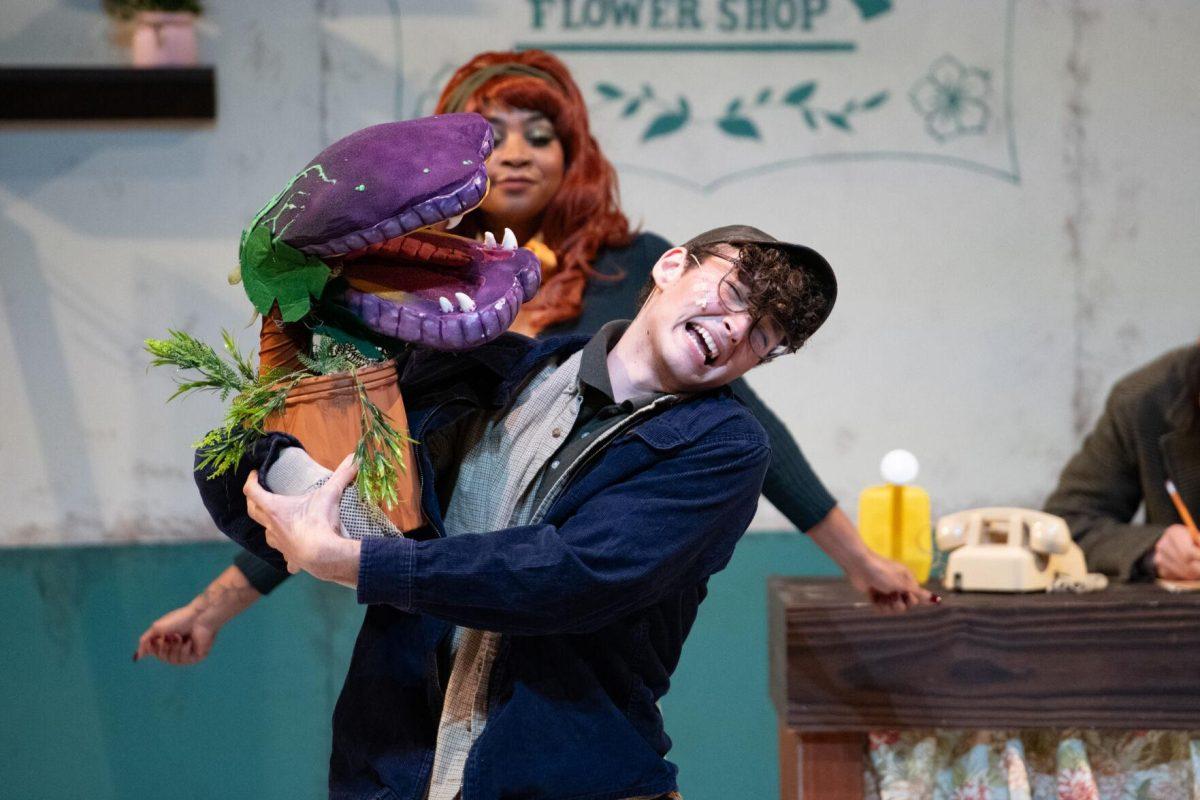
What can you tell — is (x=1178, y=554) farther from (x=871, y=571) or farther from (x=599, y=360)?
(x=599, y=360)

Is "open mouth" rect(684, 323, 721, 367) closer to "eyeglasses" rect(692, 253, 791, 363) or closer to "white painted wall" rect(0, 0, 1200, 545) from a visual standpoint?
"eyeglasses" rect(692, 253, 791, 363)

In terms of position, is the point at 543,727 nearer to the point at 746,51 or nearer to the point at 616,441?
the point at 616,441

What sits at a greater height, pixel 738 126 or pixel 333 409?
pixel 738 126

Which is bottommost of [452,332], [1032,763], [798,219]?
[1032,763]

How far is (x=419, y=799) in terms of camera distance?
1.29m

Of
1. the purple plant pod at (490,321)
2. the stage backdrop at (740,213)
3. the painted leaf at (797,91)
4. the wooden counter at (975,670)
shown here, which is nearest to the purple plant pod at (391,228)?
the purple plant pod at (490,321)

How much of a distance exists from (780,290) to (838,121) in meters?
2.31

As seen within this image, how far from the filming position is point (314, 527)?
1.18m

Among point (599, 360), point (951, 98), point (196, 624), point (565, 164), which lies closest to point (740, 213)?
point (951, 98)

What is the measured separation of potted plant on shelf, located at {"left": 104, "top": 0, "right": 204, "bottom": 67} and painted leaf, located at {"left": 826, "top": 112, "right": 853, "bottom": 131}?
1.57m

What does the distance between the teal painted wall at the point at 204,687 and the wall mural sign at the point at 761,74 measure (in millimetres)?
1059

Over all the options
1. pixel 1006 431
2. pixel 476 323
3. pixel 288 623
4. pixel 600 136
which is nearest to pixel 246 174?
pixel 600 136

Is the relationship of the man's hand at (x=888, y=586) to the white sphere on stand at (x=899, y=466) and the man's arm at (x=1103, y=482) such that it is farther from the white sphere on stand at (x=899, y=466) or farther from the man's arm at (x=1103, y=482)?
the man's arm at (x=1103, y=482)

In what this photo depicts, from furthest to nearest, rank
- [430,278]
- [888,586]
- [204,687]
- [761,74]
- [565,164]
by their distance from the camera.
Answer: [761,74] < [204,687] < [565,164] < [888,586] < [430,278]
